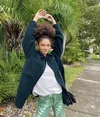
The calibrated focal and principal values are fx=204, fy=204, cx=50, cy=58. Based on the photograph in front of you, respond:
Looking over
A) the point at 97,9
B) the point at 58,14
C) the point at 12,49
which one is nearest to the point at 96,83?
the point at 58,14

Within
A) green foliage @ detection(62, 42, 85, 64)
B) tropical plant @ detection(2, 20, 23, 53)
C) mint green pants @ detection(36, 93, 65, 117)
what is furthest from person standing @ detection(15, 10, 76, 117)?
green foliage @ detection(62, 42, 85, 64)

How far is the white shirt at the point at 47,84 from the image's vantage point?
236 cm

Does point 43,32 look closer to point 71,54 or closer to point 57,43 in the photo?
point 57,43

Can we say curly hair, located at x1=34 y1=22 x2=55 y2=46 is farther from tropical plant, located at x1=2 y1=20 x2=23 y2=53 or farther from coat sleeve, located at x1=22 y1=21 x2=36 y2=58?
tropical plant, located at x1=2 y1=20 x2=23 y2=53

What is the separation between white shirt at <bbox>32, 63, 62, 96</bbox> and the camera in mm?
2363

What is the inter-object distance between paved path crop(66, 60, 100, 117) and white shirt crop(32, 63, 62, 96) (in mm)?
1446

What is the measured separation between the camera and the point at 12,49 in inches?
181

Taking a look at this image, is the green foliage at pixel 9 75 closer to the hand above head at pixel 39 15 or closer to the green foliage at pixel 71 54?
the hand above head at pixel 39 15

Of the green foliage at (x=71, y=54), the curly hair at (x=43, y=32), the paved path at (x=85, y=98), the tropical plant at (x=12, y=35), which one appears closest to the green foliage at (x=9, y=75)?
the tropical plant at (x=12, y=35)

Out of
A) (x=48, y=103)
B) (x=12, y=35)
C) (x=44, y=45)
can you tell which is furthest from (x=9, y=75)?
(x=44, y=45)

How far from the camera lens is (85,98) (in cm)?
458

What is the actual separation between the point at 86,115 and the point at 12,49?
7.07 ft

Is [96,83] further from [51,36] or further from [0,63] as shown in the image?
[51,36]

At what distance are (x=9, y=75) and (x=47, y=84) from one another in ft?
5.52
